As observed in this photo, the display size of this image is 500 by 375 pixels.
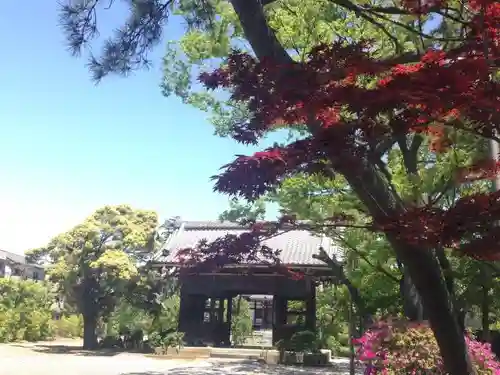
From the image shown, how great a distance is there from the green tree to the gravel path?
170 cm

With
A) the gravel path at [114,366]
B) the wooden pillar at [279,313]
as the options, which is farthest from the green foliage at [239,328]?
the gravel path at [114,366]

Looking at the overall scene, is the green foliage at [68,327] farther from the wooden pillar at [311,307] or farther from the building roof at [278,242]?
the wooden pillar at [311,307]

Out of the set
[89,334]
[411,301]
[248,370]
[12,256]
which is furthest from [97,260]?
[12,256]

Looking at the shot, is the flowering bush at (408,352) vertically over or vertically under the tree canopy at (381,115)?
under

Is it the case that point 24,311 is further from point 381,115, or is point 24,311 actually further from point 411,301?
point 381,115

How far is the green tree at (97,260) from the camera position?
16.5m

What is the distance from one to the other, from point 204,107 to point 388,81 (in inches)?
360

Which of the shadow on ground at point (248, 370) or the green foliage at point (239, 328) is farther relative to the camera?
the green foliage at point (239, 328)

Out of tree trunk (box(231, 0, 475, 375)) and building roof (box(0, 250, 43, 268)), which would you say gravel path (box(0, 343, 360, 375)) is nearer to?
tree trunk (box(231, 0, 475, 375))

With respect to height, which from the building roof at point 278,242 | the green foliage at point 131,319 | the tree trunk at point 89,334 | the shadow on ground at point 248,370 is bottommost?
the shadow on ground at point 248,370

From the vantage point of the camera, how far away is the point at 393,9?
402 cm

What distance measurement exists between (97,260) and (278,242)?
21.6 ft

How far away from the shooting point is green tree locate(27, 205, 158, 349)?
1650 cm

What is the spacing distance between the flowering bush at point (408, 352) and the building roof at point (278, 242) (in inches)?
351
